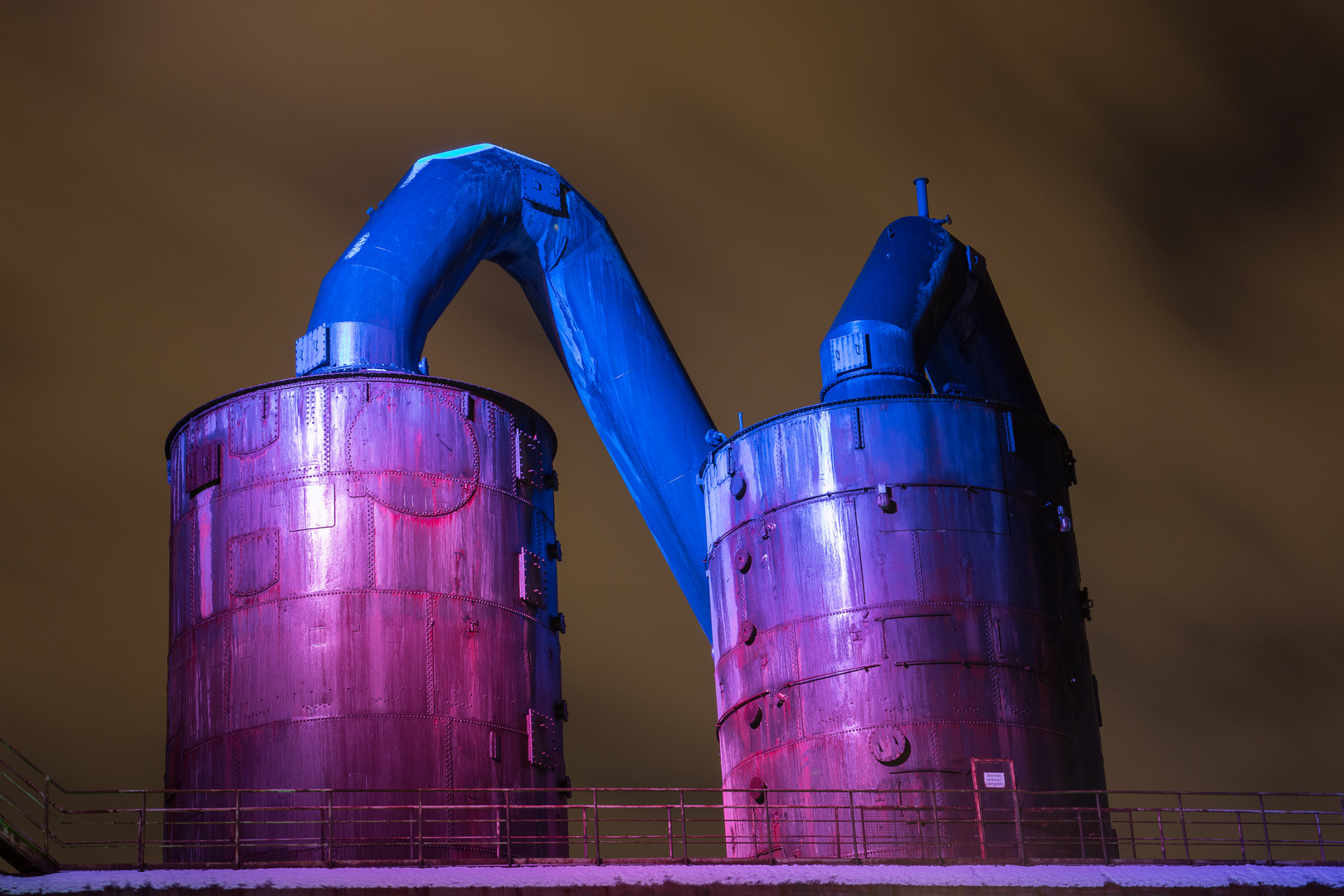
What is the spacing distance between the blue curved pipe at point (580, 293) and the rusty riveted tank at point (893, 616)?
593 centimetres

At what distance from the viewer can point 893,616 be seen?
30.7 m

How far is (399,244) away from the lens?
35375mm

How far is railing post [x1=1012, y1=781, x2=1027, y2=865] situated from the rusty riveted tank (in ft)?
0.55

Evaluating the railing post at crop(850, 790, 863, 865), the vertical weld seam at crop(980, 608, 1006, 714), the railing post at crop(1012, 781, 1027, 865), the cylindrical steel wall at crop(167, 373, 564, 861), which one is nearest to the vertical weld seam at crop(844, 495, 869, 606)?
the vertical weld seam at crop(980, 608, 1006, 714)

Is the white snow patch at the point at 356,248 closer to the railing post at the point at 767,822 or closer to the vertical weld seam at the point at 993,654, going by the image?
the railing post at the point at 767,822

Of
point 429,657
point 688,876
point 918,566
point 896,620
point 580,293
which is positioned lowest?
point 688,876

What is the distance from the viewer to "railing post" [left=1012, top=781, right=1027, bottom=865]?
91.7 ft

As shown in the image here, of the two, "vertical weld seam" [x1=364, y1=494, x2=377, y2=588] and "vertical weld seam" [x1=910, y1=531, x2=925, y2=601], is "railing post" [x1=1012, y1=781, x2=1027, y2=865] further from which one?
"vertical weld seam" [x1=364, y1=494, x2=377, y2=588]

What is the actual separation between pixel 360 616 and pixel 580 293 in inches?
504

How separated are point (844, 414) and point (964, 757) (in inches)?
248

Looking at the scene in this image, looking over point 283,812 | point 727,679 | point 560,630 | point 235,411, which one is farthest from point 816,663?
point 235,411

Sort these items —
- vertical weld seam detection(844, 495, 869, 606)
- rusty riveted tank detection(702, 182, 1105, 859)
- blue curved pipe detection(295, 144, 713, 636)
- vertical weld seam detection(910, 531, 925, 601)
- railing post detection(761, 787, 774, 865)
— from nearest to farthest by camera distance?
1. railing post detection(761, 787, 774, 865)
2. rusty riveted tank detection(702, 182, 1105, 859)
3. vertical weld seam detection(910, 531, 925, 601)
4. vertical weld seam detection(844, 495, 869, 606)
5. blue curved pipe detection(295, 144, 713, 636)

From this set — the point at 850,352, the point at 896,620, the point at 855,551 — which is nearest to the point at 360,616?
the point at 855,551

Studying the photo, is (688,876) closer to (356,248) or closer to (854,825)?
(854,825)
